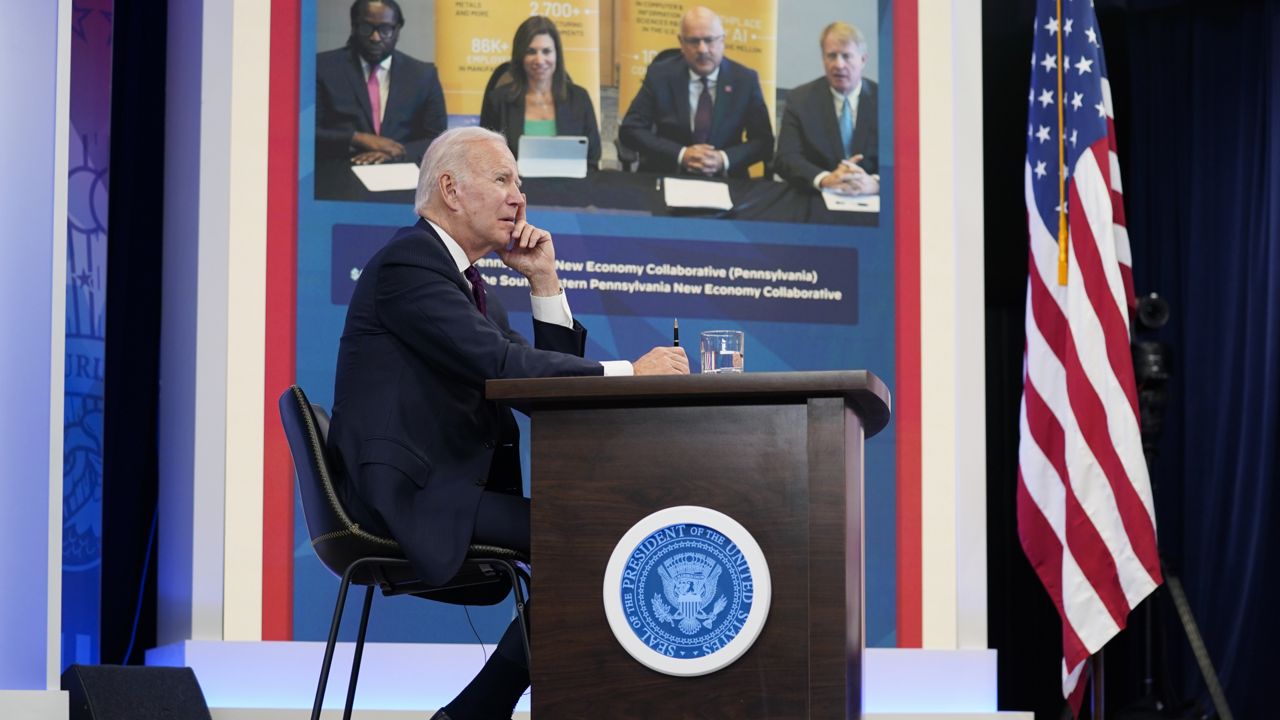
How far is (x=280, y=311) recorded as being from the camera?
4.39 meters

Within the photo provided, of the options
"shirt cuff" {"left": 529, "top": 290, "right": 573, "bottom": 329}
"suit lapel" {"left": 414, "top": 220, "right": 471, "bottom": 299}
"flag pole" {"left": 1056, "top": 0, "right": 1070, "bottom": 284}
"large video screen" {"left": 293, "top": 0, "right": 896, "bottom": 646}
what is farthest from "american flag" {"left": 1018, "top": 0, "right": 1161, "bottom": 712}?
"suit lapel" {"left": 414, "top": 220, "right": 471, "bottom": 299}

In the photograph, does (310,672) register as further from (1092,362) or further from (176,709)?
(1092,362)

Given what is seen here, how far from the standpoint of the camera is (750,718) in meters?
2.21

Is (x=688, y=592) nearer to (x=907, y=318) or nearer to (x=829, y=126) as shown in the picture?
(x=907, y=318)

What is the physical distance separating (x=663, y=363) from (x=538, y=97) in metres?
2.15

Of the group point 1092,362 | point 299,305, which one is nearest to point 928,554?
point 1092,362

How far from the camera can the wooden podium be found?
87.4 inches

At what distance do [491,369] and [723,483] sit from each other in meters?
0.62

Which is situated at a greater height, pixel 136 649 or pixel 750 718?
pixel 750 718

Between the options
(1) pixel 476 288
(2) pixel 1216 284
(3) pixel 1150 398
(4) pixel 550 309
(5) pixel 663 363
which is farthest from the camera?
(2) pixel 1216 284

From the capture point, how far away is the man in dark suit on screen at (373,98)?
4.45 meters

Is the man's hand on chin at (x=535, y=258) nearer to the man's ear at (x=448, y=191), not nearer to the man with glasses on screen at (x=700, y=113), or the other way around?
the man's ear at (x=448, y=191)

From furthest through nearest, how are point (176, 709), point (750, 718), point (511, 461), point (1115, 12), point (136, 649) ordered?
point (1115, 12) < point (136, 649) < point (176, 709) < point (511, 461) < point (750, 718)

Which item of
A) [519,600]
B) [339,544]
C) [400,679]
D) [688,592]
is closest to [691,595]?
[688,592]
